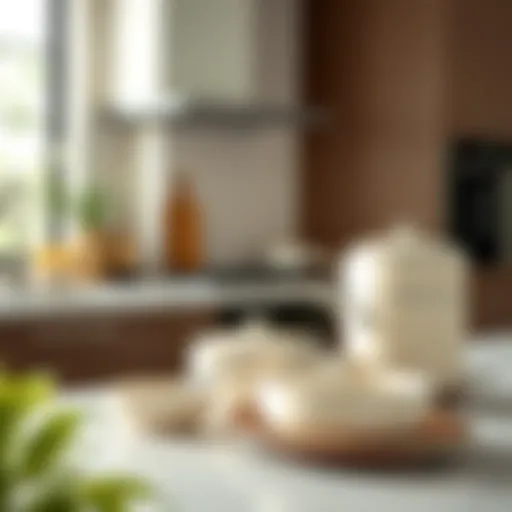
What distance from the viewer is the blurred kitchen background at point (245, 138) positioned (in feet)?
12.2

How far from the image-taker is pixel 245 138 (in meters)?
4.09

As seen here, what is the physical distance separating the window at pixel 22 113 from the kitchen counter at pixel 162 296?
50 centimetres

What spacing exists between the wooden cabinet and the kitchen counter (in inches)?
1.0

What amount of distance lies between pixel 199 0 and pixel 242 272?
0.87 m

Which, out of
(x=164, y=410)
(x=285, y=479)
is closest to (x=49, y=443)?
(x=285, y=479)

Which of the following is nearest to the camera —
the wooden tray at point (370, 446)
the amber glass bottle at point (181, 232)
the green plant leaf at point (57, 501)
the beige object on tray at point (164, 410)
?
the green plant leaf at point (57, 501)

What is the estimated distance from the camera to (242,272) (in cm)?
382

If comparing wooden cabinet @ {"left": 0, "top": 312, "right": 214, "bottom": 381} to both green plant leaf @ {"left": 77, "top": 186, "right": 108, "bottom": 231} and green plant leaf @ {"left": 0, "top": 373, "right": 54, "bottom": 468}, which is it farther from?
green plant leaf @ {"left": 0, "top": 373, "right": 54, "bottom": 468}

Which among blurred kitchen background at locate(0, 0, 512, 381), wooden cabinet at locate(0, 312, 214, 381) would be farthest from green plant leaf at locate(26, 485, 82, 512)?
blurred kitchen background at locate(0, 0, 512, 381)

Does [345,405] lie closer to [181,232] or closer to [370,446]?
[370,446]

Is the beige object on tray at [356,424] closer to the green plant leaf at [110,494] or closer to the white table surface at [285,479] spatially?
the white table surface at [285,479]

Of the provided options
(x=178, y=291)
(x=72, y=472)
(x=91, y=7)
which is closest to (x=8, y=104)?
(x=91, y=7)

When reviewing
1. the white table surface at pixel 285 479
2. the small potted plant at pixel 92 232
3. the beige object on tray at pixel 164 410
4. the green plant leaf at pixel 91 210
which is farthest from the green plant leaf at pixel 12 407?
the green plant leaf at pixel 91 210

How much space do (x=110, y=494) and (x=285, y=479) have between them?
514 millimetres
